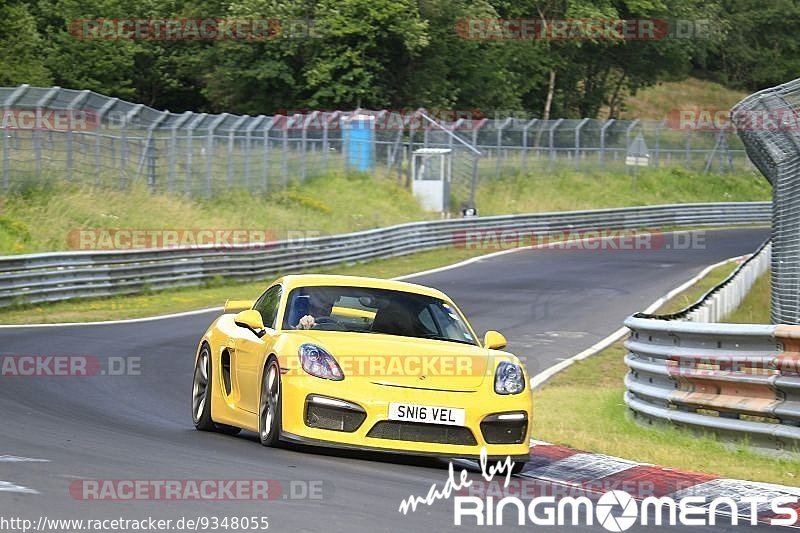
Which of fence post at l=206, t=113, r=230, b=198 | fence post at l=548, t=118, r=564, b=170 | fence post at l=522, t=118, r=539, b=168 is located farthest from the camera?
fence post at l=548, t=118, r=564, b=170

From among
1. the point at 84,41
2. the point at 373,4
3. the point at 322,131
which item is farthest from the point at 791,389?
the point at 84,41

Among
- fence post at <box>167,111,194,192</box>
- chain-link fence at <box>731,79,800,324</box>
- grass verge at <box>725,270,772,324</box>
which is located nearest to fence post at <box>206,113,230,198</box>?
fence post at <box>167,111,194,192</box>

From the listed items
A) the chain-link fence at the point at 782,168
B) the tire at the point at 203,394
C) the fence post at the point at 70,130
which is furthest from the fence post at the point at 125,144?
the tire at the point at 203,394

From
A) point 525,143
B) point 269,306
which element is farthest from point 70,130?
point 525,143

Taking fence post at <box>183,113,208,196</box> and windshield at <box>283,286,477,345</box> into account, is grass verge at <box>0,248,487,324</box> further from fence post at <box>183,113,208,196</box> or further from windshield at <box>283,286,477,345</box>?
windshield at <box>283,286,477,345</box>

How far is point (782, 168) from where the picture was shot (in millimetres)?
15219

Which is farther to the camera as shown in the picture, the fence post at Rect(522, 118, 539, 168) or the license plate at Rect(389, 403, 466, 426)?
the fence post at Rect(522, 118, 539, 168)

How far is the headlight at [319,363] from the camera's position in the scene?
9125 mm

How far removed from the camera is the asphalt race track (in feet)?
21.5

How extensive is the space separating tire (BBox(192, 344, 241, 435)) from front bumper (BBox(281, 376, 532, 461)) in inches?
70.4

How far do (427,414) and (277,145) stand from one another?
30993 millimetres

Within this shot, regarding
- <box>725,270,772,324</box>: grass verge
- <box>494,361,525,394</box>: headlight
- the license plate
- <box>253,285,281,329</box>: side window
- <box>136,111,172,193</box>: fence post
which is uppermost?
<box>253,285,281,329</box>: side window

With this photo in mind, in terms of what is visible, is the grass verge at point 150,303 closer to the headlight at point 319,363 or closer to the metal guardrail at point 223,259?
the metal guardrail at point 223,259

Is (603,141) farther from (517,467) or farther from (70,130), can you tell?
(517,467)
